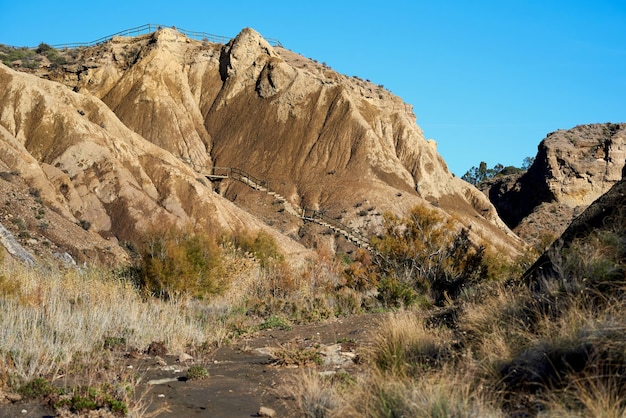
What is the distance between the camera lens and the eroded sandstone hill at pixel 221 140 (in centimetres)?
4747

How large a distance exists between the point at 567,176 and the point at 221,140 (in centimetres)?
3954

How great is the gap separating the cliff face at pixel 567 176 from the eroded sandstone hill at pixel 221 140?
7.60m

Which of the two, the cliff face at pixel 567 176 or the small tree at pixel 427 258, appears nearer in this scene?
the small tree at pixel 427 258

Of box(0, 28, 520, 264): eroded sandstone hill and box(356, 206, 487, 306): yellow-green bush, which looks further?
box(0, 28, 520, 264): eroded sandstone hill

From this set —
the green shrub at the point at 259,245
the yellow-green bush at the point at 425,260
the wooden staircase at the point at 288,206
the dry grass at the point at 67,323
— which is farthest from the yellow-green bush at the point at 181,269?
the wooden staircase at the point at 288,206

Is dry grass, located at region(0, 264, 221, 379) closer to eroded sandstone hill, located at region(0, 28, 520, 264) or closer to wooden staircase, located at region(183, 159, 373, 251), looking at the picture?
eroded sandstone hill, located at region(0, 28, 520, 264)

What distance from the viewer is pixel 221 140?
224ft

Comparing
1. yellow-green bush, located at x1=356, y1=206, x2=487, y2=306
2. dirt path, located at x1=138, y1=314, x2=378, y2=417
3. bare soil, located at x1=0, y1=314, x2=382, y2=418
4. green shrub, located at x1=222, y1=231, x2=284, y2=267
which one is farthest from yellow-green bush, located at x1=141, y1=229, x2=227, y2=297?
green shrub, located at x1=222, y1=231, x2=284, y2=267

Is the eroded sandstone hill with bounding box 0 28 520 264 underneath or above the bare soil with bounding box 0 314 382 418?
above

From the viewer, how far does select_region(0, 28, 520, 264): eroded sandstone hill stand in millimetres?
47469

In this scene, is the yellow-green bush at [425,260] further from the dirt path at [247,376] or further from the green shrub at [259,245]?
the dirt path at [247,376]

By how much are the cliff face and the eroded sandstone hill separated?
7.60 metres

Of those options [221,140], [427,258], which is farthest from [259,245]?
[221,140]

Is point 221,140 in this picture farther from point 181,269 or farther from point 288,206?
point 181,269
